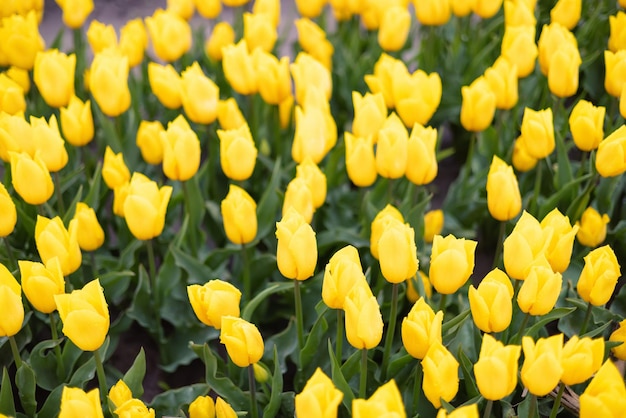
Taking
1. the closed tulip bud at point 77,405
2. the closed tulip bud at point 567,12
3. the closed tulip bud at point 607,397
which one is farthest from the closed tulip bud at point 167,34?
the closed tulip bud at point 607,397

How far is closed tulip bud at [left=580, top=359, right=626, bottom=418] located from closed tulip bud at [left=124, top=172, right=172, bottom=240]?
3.20ft

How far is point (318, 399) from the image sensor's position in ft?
3.73

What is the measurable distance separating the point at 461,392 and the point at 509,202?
17.1 inches

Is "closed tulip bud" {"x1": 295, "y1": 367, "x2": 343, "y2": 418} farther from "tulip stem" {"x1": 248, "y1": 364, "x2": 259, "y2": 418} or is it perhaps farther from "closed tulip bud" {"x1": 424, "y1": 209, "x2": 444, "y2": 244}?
"closed tulip bud" {"x1": 424, "y1": 209, "x2": 444, "y2": 244}

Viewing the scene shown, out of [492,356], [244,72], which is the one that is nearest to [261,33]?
[244,72]

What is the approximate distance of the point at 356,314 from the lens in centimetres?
130

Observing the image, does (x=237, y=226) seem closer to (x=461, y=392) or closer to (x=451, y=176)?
(x=461, y=392)

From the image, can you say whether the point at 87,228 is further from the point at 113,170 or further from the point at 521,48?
the point at 521,48

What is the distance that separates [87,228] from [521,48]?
51.6 inches

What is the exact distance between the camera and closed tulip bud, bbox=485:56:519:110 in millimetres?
2105

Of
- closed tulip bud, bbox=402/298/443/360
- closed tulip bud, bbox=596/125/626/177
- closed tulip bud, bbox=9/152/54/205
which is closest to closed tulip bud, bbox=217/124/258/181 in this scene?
closed tulip bud, bbox=9/152/54/205

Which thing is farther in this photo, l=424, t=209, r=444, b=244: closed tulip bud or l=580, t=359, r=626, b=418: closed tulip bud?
l=424, t=209, r=444, b=244: closed tulip bud

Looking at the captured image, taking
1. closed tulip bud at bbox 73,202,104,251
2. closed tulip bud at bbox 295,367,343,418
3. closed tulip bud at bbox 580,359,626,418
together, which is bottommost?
closed tulip bud at bbox 73,202,104,251

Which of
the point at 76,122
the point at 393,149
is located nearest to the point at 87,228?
the point at 76,122
